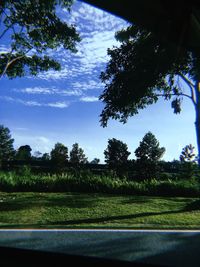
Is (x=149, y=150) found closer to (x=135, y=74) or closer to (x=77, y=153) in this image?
(x=77, y=153)

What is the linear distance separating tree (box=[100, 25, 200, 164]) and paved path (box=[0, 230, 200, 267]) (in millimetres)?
7177

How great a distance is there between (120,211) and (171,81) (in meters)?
7.21

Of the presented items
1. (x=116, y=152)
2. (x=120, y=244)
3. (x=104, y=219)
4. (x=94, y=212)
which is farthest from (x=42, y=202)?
(x=116, y=152)

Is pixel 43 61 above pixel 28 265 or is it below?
above

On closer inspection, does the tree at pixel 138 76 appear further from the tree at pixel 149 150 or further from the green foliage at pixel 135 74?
the tree at pixel 149 150

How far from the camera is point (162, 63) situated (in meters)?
13.0

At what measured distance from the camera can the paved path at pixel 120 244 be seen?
16.4 ft

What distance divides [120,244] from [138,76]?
31.0 ft

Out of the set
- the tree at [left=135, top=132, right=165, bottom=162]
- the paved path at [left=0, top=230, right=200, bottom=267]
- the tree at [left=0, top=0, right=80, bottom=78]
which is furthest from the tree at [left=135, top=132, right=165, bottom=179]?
the paved path at [left=0, top=230, right=200, bottom=267]

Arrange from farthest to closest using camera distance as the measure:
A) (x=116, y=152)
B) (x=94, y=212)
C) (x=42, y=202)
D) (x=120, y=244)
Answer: (x=116, y=152), (x=42, y=202), (x=94, y=212), (x=120, y=244)

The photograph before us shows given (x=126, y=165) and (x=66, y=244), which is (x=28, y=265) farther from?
(x=126, y=165)

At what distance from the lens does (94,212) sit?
9.89 meters

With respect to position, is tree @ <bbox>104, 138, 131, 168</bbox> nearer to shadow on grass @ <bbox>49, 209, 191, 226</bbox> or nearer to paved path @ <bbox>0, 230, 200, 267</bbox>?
shadow on grass @ <bbox>49, 209, 191, 226</bbox>

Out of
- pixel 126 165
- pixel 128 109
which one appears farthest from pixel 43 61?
pixel 126 165
